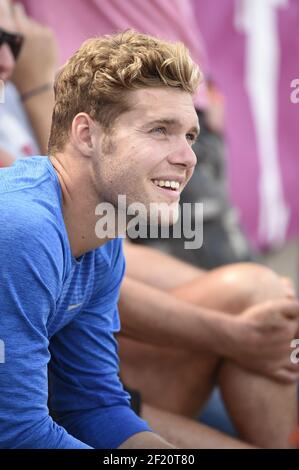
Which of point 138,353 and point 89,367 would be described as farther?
point 138,353

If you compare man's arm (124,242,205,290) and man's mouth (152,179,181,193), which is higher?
man's mouth (152,179,181,193)

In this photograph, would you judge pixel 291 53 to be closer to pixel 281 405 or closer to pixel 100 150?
pixel 281 405

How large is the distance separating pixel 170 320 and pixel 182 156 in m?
0.49

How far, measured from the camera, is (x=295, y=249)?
10.4ft

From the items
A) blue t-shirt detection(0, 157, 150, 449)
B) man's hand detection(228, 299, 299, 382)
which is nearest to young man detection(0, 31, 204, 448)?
blue t-shirt detection(0, 157, 150, 449)

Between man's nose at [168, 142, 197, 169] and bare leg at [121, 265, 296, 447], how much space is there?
1.64 ft

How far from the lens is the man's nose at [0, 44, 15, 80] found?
4.63 feet

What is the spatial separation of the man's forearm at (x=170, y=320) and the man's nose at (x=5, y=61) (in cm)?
41

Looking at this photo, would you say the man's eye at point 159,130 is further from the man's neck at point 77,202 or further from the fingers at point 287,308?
the fingers at point 287,308

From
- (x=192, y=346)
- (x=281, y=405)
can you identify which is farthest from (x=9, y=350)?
(x=281, y=405)

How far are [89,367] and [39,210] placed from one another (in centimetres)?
35

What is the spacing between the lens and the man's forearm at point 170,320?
4.89 feet

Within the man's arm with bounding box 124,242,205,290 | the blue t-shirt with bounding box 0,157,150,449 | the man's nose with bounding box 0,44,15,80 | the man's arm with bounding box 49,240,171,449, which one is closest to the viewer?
the blue t-shirt with bounding box 0,157,150,449

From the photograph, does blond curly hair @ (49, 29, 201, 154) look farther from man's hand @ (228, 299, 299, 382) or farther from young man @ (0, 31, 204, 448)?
man's hand @ (228, 299, 299, 382)
